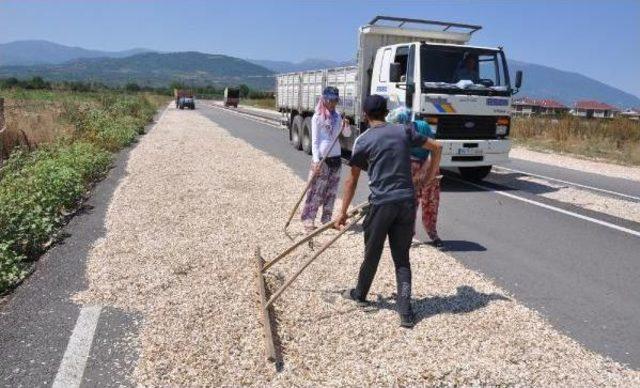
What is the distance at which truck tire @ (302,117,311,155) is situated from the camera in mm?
15702

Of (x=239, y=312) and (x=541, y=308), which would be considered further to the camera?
(x=541, y=308)

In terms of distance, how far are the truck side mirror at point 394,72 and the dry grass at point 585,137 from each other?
1046 centimetres

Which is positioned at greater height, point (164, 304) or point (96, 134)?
point (96, 134)

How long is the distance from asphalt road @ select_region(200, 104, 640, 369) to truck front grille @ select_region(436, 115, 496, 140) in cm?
108

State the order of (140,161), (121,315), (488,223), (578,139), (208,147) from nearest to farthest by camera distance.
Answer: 1. (121,315)
2. (488,223)
3. (140,161)
4. (208,147)
5. (578,139)

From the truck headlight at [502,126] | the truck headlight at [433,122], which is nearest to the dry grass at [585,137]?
the truck headlight at [502,126]

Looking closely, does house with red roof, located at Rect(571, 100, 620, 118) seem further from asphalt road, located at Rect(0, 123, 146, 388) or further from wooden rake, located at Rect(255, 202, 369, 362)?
asphalt road, located at Rect(0, 123, 146, 388)

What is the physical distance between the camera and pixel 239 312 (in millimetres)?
4512

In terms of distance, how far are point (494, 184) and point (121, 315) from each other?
8.89 meters

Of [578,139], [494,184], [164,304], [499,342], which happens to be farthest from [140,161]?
[578,139]

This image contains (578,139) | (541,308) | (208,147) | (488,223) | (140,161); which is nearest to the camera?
(541,308)

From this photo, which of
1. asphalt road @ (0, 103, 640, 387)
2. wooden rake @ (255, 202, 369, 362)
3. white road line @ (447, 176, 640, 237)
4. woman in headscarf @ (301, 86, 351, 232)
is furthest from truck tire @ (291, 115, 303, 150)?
wooden rake @ (255, 202, 369, 362)

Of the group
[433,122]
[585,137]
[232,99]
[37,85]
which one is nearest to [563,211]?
[433,122]

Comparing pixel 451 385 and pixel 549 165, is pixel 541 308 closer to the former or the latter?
pixel 451 385
